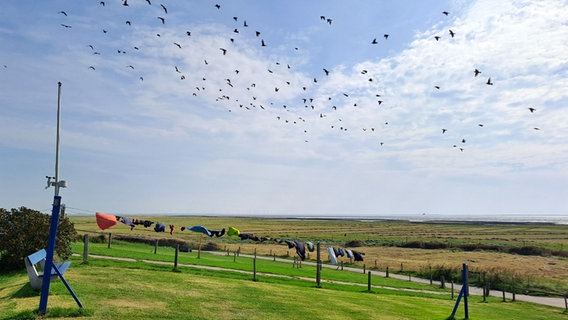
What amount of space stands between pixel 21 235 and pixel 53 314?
11.6 meters

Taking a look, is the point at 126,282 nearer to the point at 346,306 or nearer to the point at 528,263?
the point at 346,306

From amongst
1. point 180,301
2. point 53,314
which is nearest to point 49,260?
point 53,314

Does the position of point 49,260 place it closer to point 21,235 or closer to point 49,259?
point 49,259

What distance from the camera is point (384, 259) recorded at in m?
71.2

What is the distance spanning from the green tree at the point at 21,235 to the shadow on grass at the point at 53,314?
10994 mm

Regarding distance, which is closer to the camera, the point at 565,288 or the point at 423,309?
the point at 423,309

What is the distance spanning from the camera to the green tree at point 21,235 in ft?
72.9

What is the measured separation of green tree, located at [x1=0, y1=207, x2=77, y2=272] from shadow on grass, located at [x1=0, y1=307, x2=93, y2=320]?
10994 mm

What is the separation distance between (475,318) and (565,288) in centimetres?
2976

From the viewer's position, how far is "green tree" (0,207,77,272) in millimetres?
22234

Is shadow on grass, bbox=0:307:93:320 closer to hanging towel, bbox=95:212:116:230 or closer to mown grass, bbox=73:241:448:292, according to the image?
hanging towel, bbox=95:212:116:230

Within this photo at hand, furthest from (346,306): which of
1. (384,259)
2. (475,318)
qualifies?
(384,259)

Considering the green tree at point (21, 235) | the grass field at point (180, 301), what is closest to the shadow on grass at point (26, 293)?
the grass field at point (180, 301)

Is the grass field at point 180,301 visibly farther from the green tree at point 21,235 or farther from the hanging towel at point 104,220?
the hanging towel at point 104,220
